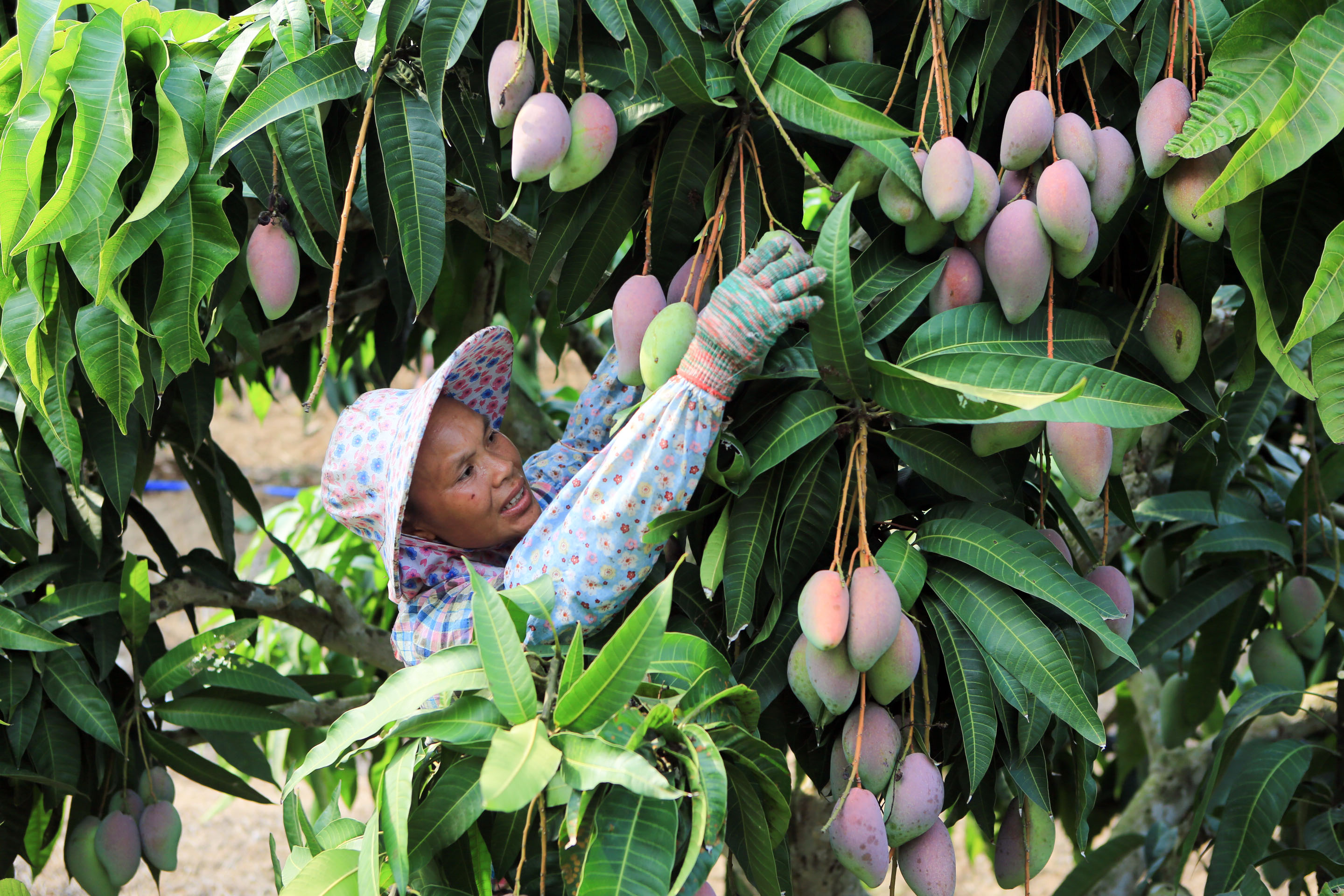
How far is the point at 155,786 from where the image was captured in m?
1.44

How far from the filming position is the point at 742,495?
0.91 metres

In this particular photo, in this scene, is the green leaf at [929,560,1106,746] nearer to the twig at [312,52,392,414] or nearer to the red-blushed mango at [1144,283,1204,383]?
the red-blushed mango at [1144,283,1204,383]

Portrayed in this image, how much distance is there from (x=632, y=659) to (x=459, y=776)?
0.17 meters

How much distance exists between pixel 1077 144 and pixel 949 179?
0.11m

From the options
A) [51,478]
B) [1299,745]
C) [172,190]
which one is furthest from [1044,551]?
[51,478]

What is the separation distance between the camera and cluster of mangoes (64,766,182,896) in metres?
1.35

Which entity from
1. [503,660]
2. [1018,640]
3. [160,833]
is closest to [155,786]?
[160,833]

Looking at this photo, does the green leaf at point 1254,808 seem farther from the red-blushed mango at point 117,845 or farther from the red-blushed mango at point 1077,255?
the red-blushed mango at point 117,845

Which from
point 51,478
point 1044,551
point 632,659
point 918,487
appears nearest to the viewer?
point 632,659

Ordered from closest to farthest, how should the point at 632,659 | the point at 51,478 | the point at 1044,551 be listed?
1. the point at 632,659
2. the point at 1044,551
3. the point at 51,478

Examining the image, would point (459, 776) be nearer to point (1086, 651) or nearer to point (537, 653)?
point (537, 653)

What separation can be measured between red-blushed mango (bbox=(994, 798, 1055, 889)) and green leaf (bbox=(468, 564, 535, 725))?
0.47m

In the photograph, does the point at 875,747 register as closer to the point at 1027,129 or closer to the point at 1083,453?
the point at 1083,453

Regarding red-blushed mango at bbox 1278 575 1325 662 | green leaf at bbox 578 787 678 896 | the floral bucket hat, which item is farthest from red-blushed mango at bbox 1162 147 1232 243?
red-blushed mango at bbox 1278 575 1325 662
